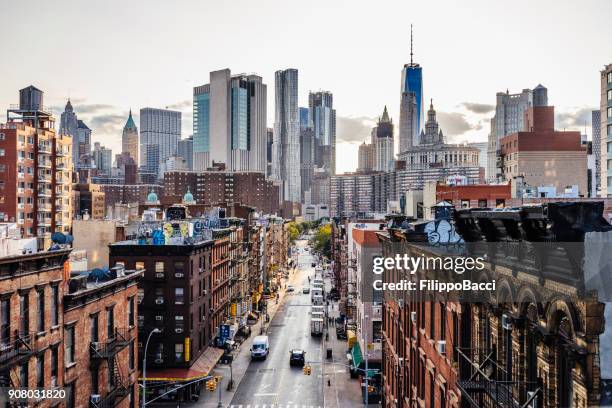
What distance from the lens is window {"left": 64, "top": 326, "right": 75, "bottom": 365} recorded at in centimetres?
3167

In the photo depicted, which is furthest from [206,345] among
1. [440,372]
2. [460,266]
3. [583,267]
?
[583,267]

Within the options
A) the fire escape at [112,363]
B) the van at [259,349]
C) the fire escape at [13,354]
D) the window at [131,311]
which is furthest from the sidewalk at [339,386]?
the fire escape at [13,354]

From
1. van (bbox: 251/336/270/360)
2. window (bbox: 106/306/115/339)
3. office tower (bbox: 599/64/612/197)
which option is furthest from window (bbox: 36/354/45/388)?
office tower (bbox: 599/64/612/197)

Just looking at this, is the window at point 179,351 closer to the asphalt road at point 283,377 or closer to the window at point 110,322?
the asphalt road at point 283,377

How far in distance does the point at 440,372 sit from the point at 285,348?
58.4 m

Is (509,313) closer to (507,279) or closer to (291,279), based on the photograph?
(507,279)

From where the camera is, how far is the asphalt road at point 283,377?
5759cm

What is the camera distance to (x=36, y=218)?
9862cm

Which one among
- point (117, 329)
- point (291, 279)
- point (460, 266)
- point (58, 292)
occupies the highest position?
point (460, 266)

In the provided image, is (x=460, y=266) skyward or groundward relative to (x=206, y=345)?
skyward

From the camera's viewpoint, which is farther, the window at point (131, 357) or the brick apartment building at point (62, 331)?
the window at point (131, 357)

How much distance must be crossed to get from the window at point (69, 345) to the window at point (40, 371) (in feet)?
8.41

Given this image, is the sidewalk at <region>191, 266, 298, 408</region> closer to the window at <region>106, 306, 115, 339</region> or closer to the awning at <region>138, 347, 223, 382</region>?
the awning at <region>138, 347, 223, 382</region>

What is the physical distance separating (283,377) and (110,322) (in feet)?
109
